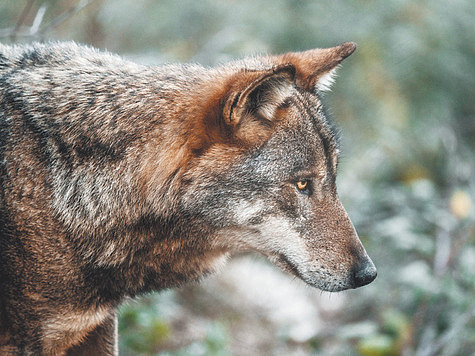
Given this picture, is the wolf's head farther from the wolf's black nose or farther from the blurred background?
the blurred background

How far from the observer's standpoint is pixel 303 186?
110 inches

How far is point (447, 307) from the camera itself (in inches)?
195

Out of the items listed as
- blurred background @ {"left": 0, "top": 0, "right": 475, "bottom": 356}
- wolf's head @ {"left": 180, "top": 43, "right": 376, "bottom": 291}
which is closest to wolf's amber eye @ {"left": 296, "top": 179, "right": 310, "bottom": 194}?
wolf's head @ {"left": 180, "top": 43, "right": 376, "bottom": 291}

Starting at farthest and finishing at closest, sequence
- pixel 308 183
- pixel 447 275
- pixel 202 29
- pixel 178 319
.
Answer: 1. pixel 202 29
2. pixel 178 319
3. pixel 447 275
4. pixel 308 183

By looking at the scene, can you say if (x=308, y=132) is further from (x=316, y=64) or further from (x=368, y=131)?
(x=368, y=131)

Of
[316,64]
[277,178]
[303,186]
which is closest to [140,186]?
[277,178]

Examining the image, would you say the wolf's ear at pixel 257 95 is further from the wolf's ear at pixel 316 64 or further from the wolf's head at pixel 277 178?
the wolf's ear at pixel 316 64

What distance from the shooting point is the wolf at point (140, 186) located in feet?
8.20

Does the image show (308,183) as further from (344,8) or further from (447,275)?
(344,8)

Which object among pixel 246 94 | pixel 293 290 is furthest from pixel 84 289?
pixel 293 290

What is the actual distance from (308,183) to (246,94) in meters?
0.66

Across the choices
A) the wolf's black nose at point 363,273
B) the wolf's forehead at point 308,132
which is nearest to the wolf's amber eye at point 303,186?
the wolf's forehead at point 308,132

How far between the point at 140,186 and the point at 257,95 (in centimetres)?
77

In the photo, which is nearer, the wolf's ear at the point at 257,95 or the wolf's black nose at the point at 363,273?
the wolf's ear at the point at 257,95
